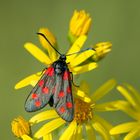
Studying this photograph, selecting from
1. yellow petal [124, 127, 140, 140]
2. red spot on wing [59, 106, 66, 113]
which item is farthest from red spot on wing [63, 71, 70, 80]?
yellow petal [124, 127, 140, 140]

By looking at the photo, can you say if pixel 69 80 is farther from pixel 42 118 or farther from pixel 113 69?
pixel 113 69

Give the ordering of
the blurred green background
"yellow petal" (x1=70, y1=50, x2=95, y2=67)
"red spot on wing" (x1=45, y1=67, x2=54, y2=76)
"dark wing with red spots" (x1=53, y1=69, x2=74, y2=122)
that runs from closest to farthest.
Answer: "dark wing with red spots" (x1=53, y1=69, x2=74, y2=122) → "red spot on wing" (x1=45, y1=67, x2=54, y2=76) → "yellow petal" (x1=70, y1=50, x2=95, y2=67) → the blurred green background

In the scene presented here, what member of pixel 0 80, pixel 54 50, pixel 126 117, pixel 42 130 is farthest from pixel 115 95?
pixel 42 130

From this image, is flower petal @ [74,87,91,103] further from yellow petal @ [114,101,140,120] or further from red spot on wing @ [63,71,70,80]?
yellow petal @ [114,101,140,120]

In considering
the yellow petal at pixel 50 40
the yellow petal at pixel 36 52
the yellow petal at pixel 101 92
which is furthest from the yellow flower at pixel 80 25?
the yellow petal at pixel 101 92

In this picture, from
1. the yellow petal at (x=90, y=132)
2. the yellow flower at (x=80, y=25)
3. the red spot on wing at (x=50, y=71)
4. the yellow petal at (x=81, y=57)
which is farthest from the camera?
the yellow flower at (x=80, y=25)

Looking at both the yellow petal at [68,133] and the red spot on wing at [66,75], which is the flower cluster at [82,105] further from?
the red spot on wing at [66,75]
